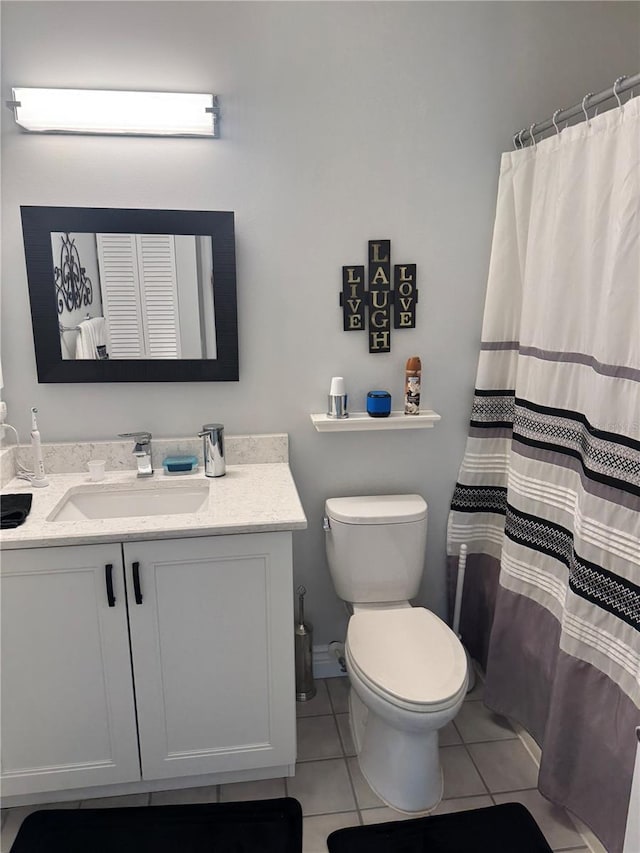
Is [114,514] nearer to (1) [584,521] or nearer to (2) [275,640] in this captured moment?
(2) [275,640]

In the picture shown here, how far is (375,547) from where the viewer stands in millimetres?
2059

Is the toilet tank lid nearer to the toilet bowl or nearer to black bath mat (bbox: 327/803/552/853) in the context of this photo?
the toilet bowl

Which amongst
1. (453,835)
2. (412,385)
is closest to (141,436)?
(412,385)

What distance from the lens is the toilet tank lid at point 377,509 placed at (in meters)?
2.04

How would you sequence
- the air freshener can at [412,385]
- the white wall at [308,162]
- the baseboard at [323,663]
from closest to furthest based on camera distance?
the white wall at [308,162] → the air freshener can at [412,385] → the baseboard at [323,663]

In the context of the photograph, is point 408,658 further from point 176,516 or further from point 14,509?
point 14,509

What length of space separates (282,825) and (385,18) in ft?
8.27

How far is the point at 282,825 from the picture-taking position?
5.68 feet

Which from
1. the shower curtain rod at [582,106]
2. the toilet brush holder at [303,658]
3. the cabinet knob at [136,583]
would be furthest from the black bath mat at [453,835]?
the shower curtain rod at [582,106]

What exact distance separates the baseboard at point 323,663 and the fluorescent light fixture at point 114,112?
6.35 feet

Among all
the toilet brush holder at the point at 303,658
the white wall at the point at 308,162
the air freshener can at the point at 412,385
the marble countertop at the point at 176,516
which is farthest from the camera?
the toilet brush holder at the point at 303,658

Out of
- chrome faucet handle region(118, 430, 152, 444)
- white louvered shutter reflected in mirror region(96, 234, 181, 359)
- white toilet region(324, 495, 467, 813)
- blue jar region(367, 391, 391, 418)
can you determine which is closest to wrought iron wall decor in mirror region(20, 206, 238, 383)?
white louvered shutter reflected in mirror region(96, 234, 181, 359)

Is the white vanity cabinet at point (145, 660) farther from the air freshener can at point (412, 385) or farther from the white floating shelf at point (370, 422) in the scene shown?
the air freshener can at point (412, 385)

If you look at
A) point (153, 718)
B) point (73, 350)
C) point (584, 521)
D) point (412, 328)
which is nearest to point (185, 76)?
point (73, 350)
